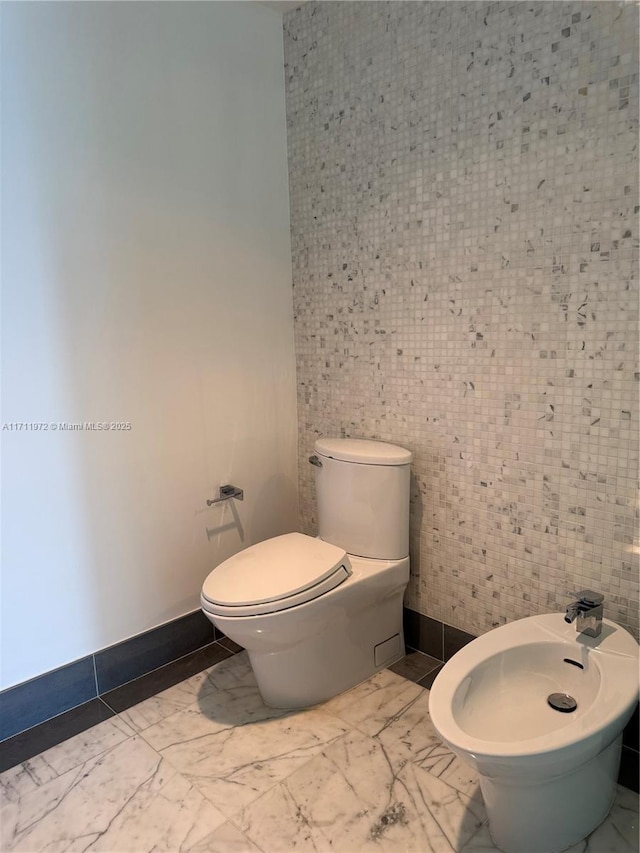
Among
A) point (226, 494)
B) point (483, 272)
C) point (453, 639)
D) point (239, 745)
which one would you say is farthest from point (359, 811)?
point (483, 272)

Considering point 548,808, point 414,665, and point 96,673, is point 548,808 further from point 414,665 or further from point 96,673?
point 96,673

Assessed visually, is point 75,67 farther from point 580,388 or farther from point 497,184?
point 580,388

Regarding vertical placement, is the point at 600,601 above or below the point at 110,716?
above

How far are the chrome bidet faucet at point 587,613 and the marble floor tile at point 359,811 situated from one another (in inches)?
20.8

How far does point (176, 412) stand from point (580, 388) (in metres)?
1.31

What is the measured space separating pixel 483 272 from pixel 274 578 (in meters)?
1.11

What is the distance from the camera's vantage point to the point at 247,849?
1422 mm

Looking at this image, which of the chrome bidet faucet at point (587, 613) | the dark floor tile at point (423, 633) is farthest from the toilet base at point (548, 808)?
the dark floor tile at point (423, 633)

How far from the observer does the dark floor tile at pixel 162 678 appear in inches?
78.0

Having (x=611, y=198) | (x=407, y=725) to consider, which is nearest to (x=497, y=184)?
(x=611, y=198)

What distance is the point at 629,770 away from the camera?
1604 millimetres

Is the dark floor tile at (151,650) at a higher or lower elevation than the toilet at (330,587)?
lower

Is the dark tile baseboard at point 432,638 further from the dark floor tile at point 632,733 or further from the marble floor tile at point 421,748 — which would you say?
the dark floor tile at point 632,733

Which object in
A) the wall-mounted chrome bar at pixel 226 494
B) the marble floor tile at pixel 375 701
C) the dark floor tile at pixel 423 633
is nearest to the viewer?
the marble floor tile at pixel 375 701
